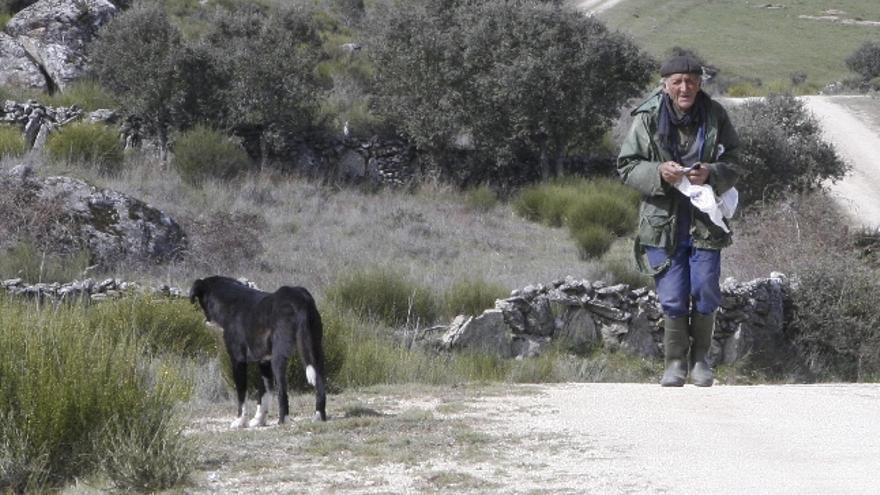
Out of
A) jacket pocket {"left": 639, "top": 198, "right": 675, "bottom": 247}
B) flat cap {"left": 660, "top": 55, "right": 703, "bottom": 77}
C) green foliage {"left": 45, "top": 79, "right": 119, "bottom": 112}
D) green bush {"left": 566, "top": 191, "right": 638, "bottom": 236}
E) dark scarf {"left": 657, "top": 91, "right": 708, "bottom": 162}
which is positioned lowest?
green bush {"left": 566, "top": 191, "right": 638, "bottom": 236}

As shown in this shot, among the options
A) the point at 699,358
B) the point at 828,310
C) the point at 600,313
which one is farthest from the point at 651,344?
the point at 699,358

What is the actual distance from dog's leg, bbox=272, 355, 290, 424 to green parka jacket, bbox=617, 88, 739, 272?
259 cm

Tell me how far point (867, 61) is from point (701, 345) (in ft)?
186

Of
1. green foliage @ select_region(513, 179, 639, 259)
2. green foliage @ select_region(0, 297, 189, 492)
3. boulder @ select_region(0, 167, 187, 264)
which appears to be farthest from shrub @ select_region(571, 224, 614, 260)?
green foliage @ select_region(0, 297, 189, 492)

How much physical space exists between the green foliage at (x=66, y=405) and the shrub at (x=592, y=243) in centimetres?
1496

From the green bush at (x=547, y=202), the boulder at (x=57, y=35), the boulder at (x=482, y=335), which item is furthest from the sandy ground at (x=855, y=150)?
the boulder at (x=57, y=35)

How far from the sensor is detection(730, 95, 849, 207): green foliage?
2553 centimetres

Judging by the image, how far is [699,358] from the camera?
829 cm

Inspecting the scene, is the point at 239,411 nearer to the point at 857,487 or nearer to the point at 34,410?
the point at 34,410

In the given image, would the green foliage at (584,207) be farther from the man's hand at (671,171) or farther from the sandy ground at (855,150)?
the man's hand at (671,171)

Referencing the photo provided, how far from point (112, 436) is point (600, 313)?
902cm

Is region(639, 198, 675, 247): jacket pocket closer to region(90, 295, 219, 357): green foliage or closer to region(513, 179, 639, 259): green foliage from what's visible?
region(90, 295, 219, 357): green foliage

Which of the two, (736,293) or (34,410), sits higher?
(34,410)

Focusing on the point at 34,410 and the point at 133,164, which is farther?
the point at 133,164
